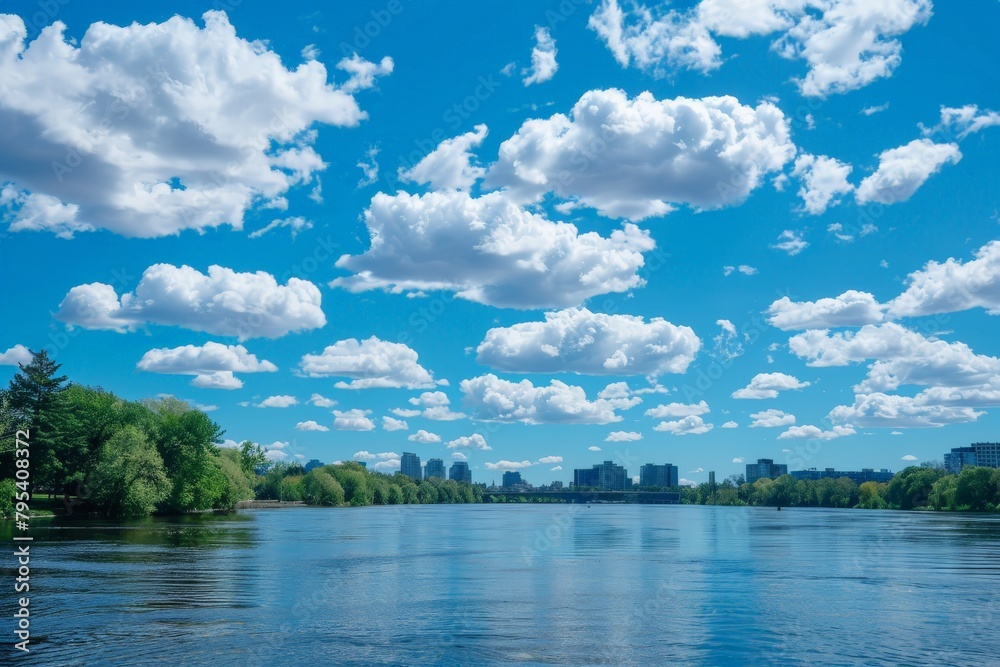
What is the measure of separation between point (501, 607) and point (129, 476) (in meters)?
91.4

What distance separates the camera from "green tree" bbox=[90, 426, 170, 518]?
11525cm

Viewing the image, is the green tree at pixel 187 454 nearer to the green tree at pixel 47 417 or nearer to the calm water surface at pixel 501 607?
the green tree at pixel 47 417

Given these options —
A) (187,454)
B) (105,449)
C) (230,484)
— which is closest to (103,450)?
(105,449)

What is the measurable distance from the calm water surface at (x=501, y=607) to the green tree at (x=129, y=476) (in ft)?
153

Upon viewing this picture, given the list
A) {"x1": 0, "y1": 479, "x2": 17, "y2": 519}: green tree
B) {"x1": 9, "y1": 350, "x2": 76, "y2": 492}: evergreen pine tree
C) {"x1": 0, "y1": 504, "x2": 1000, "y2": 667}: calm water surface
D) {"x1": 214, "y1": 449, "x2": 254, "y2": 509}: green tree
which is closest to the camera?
{"x1": 0, "y1": 504, "x2": 1000, "y2": 667}: calm water surface

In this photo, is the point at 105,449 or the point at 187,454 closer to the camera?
the point at 105,449

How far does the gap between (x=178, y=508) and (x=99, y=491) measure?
18.0m

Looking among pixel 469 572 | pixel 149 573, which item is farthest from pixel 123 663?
pixel 469 572

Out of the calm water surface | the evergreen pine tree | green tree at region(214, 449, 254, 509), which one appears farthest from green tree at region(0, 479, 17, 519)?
green tree at region(214, 449, 254, 509)

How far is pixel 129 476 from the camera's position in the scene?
115188mm

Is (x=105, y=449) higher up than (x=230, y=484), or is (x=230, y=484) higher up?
(x=105, y=449)

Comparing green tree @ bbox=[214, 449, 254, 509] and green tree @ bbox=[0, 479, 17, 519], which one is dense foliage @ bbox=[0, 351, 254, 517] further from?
green tree @ bbox=[214, 449, 254, 509]

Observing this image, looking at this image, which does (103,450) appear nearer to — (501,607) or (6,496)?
(6,496)

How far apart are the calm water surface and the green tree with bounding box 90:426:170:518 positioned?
153 feet
